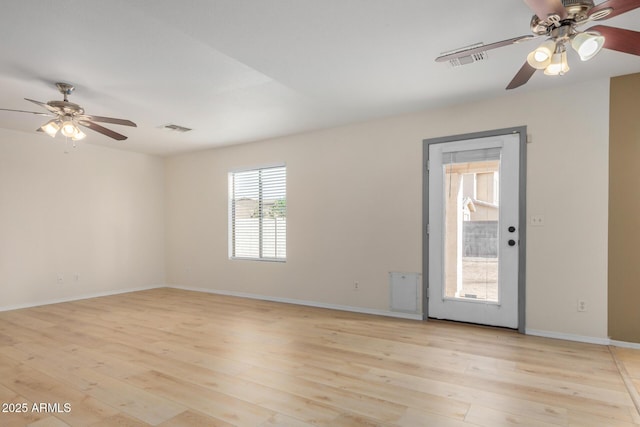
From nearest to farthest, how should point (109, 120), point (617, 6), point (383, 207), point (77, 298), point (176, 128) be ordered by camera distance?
point (617, 6) < point (109, 120) < point (383, 207) < point (176, 128) < point (77, 298)

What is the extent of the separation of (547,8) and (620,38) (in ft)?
1.81

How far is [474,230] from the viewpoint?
4254 mm

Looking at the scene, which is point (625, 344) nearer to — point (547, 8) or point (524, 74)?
point (524, 74)

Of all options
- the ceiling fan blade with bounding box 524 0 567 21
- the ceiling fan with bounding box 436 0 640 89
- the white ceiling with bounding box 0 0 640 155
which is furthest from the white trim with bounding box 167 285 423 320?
the ceiling fan blade with bounding box 524 0 567 21

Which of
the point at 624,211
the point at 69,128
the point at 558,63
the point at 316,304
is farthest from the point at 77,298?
the point at 624,211

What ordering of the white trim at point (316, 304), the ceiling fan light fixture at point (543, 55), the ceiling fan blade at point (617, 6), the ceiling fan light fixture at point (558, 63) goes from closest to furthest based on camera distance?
the ceiling fan blade at point (617, 6) → the ceiling fan light fixture at point (543, 55) → the ceiling fan light fixture at point (558, 63) → the white trim at point (316, 304)

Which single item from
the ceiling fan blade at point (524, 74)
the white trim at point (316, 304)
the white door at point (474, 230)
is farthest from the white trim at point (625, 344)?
the ceiling fan blade at point (524, 74)

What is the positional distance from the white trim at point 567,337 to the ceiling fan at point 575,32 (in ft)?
8.94

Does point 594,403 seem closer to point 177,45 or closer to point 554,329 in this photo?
point 554,329

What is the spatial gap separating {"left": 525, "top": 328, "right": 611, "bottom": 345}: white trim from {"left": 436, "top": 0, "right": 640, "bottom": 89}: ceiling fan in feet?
8.94

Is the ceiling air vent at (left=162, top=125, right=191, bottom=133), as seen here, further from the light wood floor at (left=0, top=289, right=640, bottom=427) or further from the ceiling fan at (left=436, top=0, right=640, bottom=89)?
the ceiling fan at (left=436, top=0, right=640, bottom=89)

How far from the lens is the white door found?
13.3ft

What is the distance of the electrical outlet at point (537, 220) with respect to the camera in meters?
3.88

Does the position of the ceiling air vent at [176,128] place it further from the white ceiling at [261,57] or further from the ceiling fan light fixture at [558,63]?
the ceiling fan light fixture at [558,63]
